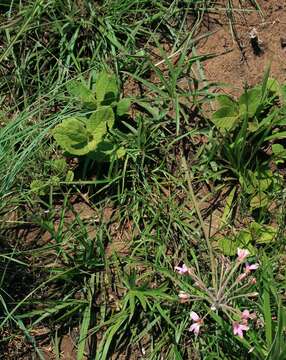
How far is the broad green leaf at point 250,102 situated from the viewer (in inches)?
98.4

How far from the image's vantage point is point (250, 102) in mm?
2518

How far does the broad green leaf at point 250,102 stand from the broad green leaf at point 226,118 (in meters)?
0.03

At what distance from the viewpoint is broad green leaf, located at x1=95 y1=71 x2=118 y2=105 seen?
2.57 meters

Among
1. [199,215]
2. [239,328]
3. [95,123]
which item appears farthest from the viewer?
[95,123]

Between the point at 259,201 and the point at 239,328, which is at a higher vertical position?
the point at 259,201

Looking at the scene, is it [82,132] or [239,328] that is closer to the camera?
[239,328]

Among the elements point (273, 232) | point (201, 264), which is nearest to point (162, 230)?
point (201, 264)

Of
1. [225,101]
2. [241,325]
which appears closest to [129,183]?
[225,101]

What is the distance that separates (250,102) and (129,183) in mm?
545

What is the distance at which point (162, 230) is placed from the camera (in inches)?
99.9

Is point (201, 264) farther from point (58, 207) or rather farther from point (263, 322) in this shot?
point (58, 207)

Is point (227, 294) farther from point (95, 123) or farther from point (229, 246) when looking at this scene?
point (95, 123)

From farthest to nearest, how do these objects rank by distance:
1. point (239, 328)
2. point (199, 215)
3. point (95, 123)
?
→ point (95, 123)
point (199, 215)
point (239, 328)

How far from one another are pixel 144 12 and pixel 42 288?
1.17 metres
